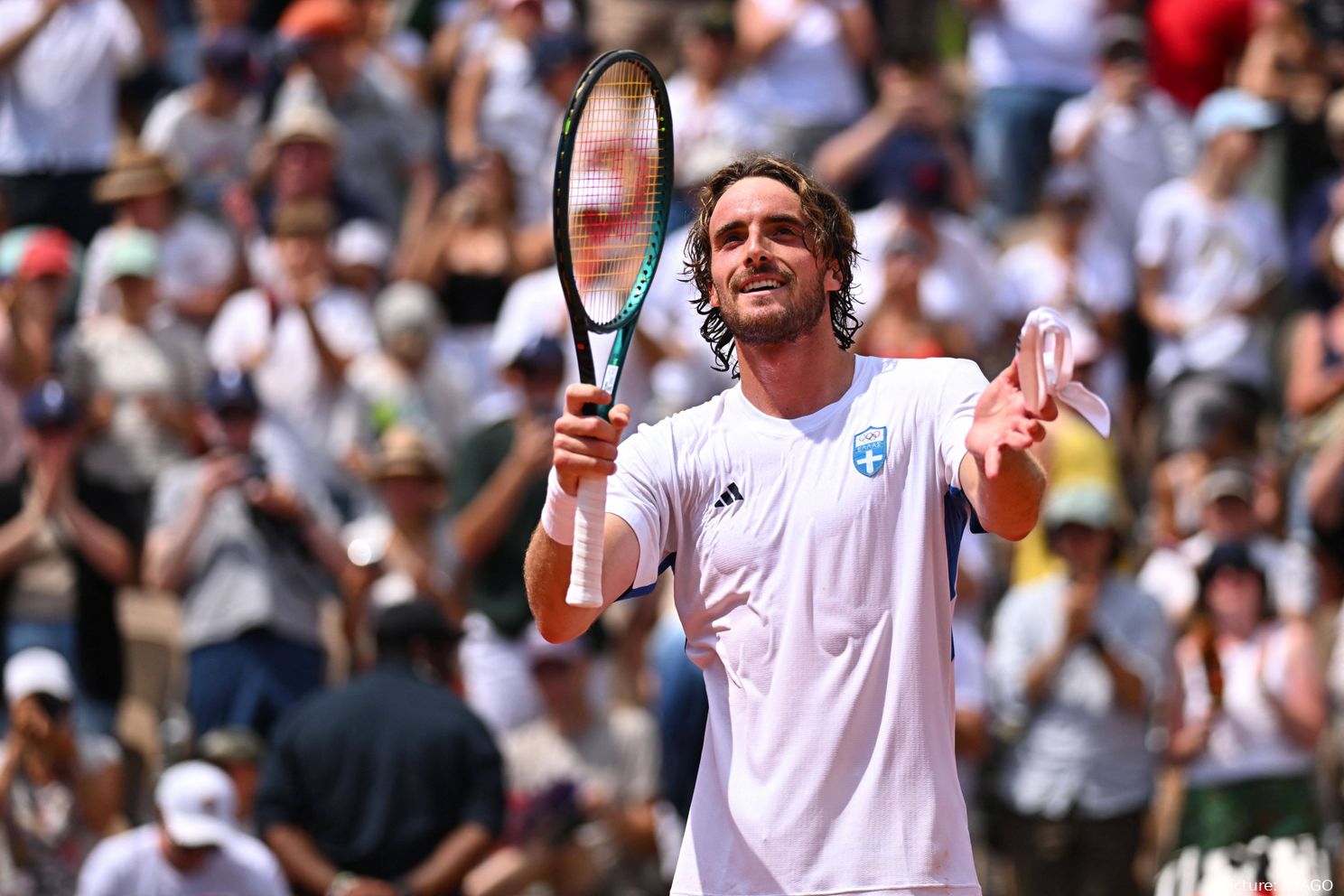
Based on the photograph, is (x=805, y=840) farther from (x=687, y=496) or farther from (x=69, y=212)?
(x=69, y=212)

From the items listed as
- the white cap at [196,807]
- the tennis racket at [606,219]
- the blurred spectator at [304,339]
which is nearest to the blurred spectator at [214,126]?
the blurred spectator at [304,339]

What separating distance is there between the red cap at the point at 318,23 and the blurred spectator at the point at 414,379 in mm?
2139

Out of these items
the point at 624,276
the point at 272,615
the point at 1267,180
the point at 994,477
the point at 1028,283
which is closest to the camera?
the point at 994,477

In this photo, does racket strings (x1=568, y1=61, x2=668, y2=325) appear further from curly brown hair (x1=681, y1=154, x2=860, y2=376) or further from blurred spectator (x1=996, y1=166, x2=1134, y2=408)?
blurred spectator (x1=996, y1=166, x2=1134, y2=408)

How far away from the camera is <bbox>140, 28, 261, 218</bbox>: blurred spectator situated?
12.7 m

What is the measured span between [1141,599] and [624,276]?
5.18m

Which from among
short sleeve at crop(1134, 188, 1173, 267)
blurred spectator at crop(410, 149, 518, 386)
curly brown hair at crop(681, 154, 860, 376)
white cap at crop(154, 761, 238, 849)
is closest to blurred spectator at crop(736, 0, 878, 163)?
blurred spectator at crop(410, 149, 518, 386)

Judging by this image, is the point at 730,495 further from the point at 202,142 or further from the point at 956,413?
the point at 202,142

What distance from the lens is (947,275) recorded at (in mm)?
12148

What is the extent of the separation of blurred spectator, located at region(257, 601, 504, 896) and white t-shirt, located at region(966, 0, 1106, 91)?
709cm

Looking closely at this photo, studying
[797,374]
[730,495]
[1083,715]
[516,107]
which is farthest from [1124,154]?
[730,495]

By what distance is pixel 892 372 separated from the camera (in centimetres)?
489

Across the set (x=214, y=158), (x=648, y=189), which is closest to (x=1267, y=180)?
(x=214, y=158)

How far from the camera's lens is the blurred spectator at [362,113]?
42.7 feet
